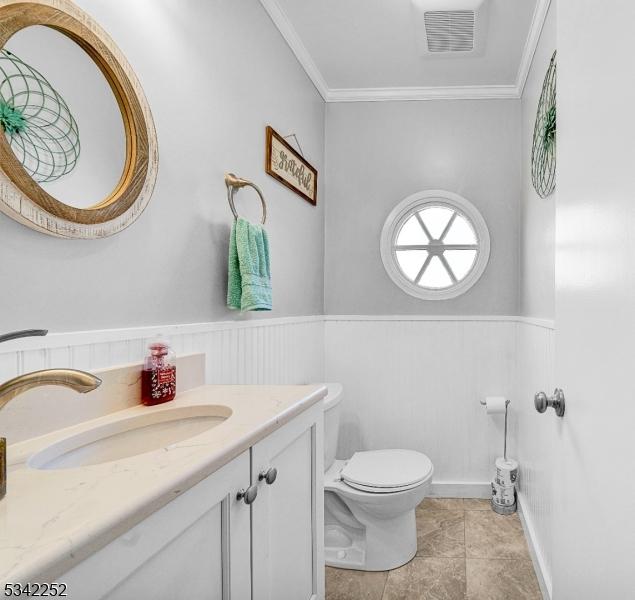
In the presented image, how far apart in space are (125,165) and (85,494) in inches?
35.1

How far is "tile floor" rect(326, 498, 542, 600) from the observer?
209cm

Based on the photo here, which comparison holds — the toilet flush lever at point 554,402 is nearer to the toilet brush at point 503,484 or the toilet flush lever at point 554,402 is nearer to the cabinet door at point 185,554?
the cabinet door at point 185,554

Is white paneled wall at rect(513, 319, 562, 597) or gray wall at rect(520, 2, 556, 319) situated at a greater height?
gray wall at rect(520, 2, 556, 319)

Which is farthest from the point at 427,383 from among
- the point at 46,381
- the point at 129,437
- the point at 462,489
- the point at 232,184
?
the point at 46,381

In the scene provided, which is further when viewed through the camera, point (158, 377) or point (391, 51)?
point (391, 51)

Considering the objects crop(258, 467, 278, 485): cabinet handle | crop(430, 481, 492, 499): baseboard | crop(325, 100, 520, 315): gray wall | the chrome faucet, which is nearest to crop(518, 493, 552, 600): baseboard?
crop(430, 481, 492, 499): baseboard

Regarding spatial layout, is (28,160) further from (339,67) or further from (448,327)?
(448,327)

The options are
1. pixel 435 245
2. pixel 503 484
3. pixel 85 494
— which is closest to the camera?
pixel 85 494

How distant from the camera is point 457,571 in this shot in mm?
2248

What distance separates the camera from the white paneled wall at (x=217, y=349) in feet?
3.51

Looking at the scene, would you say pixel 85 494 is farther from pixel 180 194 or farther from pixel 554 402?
pixel 180 194

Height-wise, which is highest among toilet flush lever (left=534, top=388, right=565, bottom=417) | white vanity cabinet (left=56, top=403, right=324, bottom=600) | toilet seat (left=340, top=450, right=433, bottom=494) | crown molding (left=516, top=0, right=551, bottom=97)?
crown molding (left=516, top=0, right=551, bottom=97)

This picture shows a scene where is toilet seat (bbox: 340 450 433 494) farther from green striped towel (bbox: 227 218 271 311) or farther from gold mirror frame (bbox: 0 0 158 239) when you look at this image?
gold mirror frame (bbox: 0 0 158 239)

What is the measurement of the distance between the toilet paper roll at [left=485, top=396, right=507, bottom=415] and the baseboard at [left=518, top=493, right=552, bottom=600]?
17.7 inches
